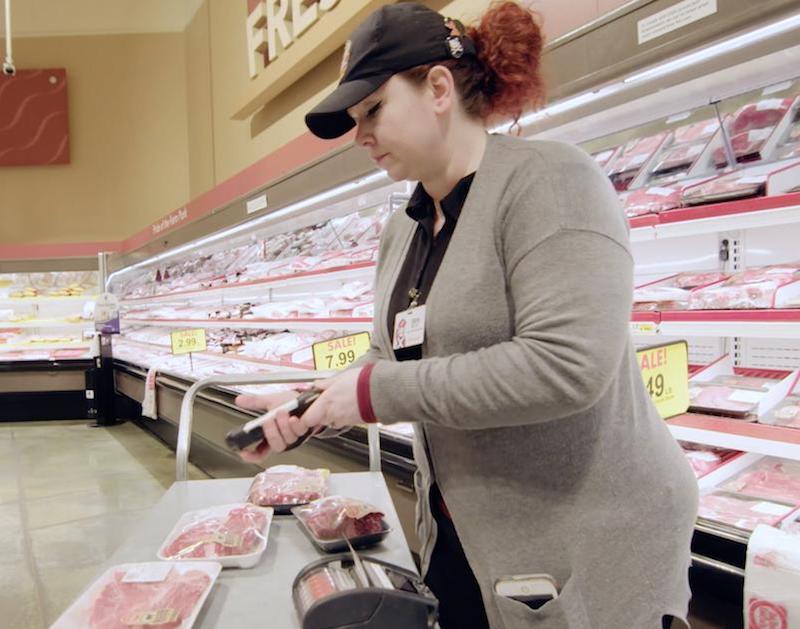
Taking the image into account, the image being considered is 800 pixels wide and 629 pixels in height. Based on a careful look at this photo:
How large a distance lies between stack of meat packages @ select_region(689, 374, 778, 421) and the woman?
793mm

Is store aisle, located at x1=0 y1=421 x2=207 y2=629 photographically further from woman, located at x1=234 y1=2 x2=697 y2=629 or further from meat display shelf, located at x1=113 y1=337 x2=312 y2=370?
woman, located at x1=234 y1=2 x2=697 y2=629

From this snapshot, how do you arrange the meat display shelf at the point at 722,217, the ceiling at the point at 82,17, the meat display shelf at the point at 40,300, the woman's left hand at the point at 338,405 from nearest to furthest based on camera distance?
the woman's left hand at the point at 338,405 → the meat display shelf at the point at 722,217 → the meat display shelf at the point at 40,300 → the ceiling at the point at 82,17

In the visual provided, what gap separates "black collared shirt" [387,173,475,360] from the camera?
1065 millimetres

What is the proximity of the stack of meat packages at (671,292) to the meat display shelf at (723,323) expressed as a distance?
5cm

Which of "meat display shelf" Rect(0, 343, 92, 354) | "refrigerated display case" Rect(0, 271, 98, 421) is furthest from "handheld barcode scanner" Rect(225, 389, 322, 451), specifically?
"meat display shelf" Rect(0, 343, 92, 354)

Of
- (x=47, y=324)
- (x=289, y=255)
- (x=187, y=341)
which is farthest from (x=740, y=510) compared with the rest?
(x=47, y=324)

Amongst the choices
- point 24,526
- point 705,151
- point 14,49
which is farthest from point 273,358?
point 14,49

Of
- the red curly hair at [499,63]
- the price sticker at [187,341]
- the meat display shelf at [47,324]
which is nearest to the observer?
the red curly hair at [499,63]

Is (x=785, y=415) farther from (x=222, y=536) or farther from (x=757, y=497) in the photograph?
(x=222, y=536)

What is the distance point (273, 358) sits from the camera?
414cm

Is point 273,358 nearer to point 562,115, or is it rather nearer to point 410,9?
point 562,115

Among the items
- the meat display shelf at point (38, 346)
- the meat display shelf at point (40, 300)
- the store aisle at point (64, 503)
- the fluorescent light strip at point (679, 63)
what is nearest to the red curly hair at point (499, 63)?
the fluorescent light strip at point (679, 63)

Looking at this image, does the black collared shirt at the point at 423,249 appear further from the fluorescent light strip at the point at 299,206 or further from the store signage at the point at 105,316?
the store signage at the point at 105,316

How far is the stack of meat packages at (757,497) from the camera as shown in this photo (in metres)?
1.39
